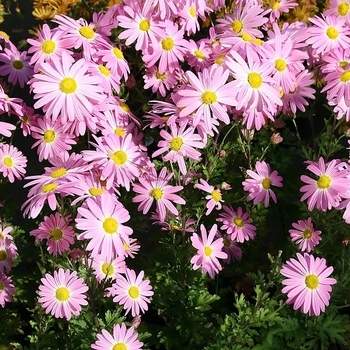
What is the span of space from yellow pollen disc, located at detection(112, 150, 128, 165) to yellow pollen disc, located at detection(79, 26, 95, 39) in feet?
1.28

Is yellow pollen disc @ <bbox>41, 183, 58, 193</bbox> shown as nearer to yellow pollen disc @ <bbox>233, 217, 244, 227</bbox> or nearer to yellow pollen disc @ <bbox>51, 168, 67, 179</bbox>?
yellow pollen disc @ <bbox>51, 168, 67, 179</bbox>

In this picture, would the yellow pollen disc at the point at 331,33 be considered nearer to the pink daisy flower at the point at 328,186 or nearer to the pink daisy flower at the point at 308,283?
the pink daisy flower at the point at 328,186

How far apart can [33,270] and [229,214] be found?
0.78 meters

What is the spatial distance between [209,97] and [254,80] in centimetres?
14

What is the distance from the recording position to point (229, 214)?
171cm

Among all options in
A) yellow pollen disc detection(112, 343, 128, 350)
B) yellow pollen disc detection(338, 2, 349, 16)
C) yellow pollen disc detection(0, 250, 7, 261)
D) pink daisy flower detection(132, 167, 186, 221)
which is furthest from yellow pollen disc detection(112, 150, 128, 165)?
yellow pollen disc detection(338, 2, 349, 16)

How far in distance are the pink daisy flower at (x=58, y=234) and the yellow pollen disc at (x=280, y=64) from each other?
751 mm

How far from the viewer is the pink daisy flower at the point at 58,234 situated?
4.18 ft

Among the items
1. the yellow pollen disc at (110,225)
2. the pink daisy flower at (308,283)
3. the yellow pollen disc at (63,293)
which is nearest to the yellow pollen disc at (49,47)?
the yellow pollen disc at (110,225)

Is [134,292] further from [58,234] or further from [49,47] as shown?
[49,47]

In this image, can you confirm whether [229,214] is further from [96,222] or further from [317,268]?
[96,222]

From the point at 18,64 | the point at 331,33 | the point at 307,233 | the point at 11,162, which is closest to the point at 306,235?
the point at 307,233

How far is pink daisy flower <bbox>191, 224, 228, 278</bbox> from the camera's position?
1.50 m

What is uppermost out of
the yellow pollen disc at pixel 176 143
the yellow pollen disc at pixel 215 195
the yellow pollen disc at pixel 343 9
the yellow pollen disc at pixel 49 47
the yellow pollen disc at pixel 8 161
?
the yellow pollen disc at pixel 343 9
